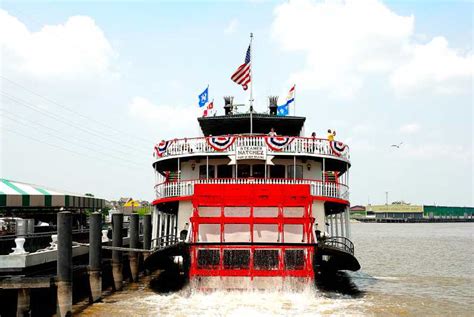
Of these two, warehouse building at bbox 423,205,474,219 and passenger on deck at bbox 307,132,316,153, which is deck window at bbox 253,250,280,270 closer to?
passenger on deck at bbox 307,132,316,153

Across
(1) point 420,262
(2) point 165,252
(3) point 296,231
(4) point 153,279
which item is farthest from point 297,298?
(1) point 420,262

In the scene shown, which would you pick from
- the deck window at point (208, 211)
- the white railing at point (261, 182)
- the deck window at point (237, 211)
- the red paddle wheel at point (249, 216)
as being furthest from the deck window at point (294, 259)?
the deck window at point (208, 211)

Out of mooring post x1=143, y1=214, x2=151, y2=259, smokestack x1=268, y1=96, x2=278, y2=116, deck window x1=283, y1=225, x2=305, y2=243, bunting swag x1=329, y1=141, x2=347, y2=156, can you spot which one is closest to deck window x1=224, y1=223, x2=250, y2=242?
deck window x1=283, y1=225, x2=305, y2=243

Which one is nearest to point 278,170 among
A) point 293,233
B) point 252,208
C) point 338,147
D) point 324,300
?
point 338,147

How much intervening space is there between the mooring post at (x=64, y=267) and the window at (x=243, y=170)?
626 centimetres

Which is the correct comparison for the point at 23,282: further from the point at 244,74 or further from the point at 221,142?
the point at 244,74

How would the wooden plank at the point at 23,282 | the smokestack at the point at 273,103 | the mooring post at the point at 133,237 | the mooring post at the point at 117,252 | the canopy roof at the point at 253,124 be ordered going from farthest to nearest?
the smokestack at the point at 273,103 < the canopy roof at the point at 253,124 < the mooring post at the point at 133,237 < the mooring post at the point at 117,252 < the wooden plank at the point at 23,282

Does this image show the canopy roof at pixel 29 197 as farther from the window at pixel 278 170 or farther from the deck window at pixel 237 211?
the window at pixel 278 170

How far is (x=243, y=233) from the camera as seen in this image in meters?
14.0

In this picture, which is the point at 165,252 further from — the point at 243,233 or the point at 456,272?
the point at 456,272

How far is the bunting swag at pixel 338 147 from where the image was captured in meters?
15.4

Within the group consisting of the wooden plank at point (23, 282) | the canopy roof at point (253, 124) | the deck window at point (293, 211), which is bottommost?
the wooden plank at point (23, 282)

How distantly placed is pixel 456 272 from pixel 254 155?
13089 mm

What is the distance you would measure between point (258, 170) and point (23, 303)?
25.8 feet
